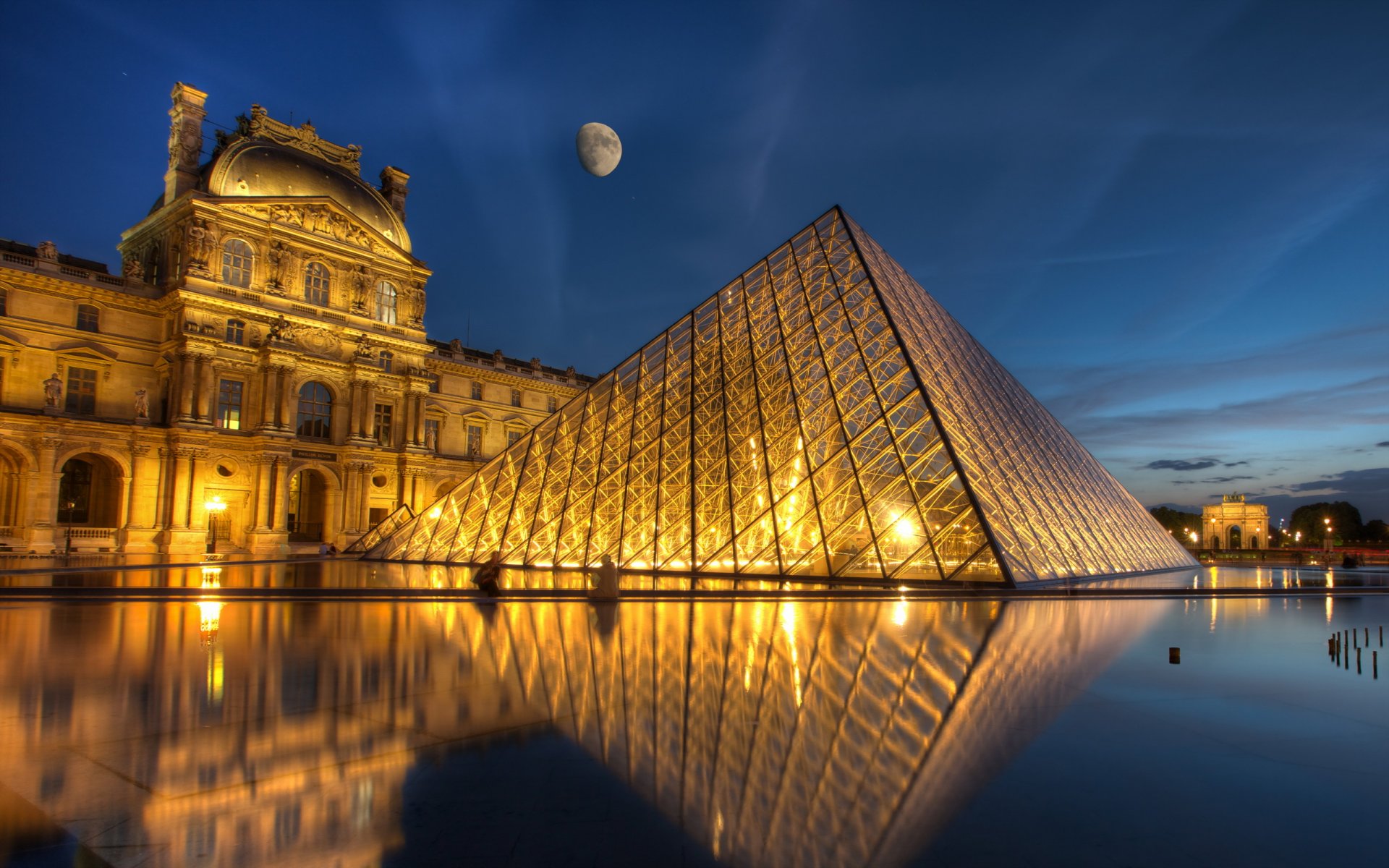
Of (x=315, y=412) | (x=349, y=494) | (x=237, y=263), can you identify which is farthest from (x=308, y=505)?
(x=237, y=263)

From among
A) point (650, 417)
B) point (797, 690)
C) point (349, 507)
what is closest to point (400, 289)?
point (349, 507)

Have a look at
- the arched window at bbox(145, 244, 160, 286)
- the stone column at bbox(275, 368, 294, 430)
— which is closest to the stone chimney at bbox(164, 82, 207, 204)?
the arched window at bbox(145, 244, 160, 286)

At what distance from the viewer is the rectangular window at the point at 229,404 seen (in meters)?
42.3

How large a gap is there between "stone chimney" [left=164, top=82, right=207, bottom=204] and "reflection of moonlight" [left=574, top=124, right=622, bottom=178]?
2582cm

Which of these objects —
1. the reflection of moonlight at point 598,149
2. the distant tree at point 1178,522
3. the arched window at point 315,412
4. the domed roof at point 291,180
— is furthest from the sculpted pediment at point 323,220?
the distant tree at point 1178,522

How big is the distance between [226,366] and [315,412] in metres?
5.69

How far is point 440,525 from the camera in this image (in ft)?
100

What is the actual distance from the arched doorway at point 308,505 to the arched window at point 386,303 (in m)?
10.3

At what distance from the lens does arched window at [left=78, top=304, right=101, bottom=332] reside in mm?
39656

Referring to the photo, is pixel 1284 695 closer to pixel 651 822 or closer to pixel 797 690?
pixel 797 690

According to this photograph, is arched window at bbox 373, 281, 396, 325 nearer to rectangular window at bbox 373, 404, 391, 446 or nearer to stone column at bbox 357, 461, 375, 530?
rectangular window at bbox 373, 404, 391, 446

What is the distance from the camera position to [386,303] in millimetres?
50094

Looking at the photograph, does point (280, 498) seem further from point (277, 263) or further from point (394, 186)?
point (394, 186)

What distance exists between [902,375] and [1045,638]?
12.0 meters
